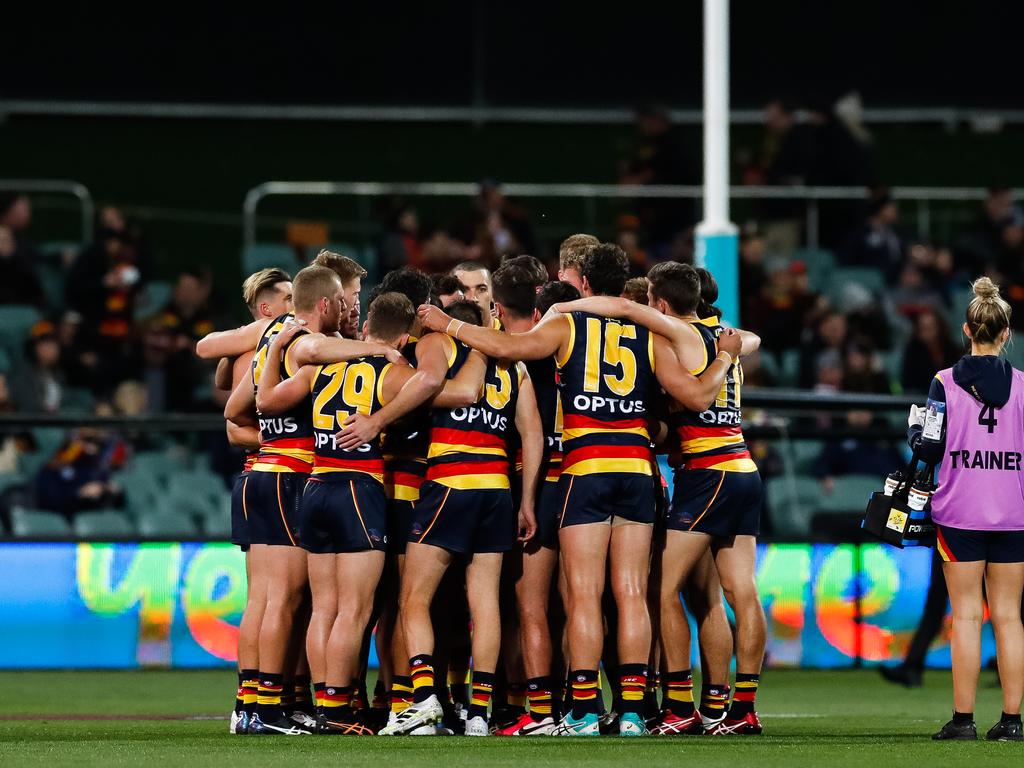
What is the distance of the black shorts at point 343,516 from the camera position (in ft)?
26.0

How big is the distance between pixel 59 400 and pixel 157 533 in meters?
2.72

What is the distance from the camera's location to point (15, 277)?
623 inches

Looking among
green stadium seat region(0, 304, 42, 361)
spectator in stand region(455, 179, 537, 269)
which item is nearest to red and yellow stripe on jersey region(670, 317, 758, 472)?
spectator in stand region(455, 179, 537, 269)

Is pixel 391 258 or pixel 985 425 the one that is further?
pixel 391 258

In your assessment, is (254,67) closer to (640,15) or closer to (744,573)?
(640,15)

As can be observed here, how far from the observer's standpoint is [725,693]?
27.3ft

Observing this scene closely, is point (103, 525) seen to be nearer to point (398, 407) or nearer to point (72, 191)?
point (398, 407)

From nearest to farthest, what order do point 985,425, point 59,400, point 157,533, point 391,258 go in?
point 985,425 → point 157,533 → point 59,400 → point 391,258

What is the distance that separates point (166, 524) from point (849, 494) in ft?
16.0

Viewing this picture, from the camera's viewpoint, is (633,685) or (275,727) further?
(275,727)

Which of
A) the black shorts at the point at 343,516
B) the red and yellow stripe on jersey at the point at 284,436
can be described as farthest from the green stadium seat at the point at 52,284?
the black shorts at the point at 343,516

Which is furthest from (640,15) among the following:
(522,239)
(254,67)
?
(522,239)

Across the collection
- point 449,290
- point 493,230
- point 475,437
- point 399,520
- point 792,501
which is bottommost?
point 792,501

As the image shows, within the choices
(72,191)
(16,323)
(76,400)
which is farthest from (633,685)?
(72,191)
